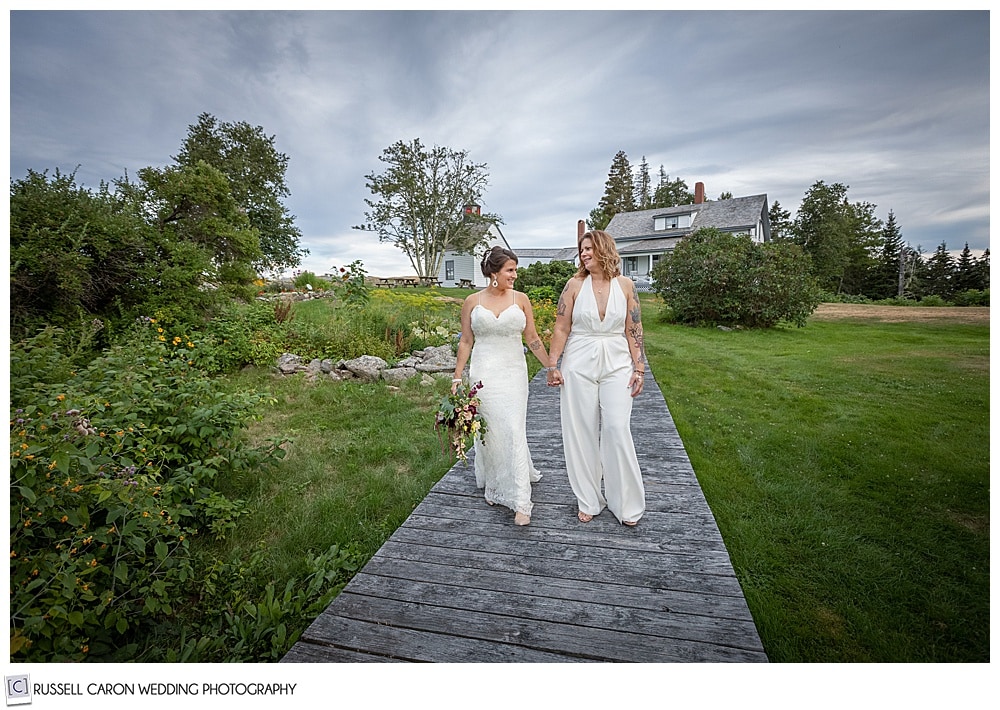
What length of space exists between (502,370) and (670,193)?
140 ft

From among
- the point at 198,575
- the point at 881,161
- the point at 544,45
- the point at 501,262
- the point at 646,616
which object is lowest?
the point at 198,575

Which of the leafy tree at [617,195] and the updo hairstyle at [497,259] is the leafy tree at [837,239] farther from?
the updo hairstyle at [497,259]

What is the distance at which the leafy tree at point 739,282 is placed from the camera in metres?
11.9

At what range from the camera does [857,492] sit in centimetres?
350

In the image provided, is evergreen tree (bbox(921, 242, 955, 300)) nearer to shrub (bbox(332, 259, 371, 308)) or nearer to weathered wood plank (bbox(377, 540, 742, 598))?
weathered wood plank (bbox(377, 540, 742, 598))

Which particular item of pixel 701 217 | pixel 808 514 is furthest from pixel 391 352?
pixel 701 217

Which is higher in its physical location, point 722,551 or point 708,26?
point 708,26

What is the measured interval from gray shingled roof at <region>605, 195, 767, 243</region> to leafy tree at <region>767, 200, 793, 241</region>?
16.1 feet

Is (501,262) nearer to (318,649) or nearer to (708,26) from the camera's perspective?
(708,26)

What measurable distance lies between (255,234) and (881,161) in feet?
25.5

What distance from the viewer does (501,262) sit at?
2666 mm

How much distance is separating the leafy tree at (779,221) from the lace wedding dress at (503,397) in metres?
33.3

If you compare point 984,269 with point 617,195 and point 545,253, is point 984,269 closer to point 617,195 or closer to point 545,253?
point 617,195

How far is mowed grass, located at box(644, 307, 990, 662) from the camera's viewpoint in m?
2.14
